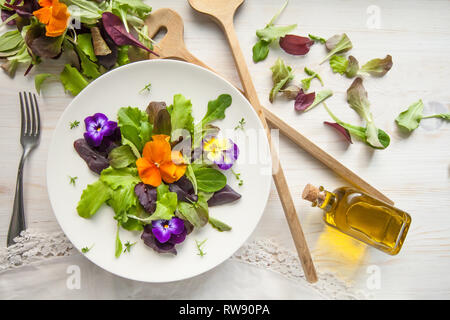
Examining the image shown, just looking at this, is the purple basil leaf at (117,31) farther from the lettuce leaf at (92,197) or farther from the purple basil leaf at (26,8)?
the lettuce leaf at (92,197)

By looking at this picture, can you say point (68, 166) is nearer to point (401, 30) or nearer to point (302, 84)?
point (302, 84)

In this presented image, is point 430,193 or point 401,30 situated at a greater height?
point 401,30

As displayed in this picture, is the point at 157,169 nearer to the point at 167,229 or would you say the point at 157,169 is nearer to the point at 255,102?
the point at 167,229

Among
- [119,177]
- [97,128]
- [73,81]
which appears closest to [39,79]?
[73,81]

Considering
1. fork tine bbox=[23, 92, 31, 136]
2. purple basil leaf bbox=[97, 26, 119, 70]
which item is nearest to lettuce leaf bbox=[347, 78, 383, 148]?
purple basil leaf bbox=[97, 26, 119, 70]

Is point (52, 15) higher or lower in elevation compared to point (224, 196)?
higher
